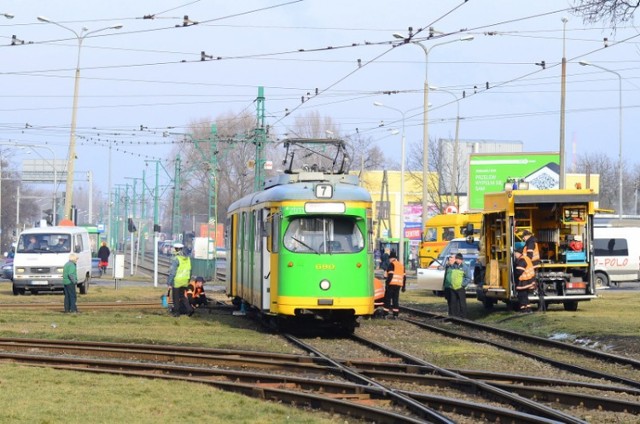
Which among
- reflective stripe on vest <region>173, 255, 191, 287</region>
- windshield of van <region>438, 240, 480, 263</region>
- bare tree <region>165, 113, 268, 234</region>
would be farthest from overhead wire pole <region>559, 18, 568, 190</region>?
bare tree <region>165, 113, 268, 234</region>

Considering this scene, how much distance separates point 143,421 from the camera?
1180 centimetres

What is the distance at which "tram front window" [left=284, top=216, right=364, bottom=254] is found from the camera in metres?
22.7

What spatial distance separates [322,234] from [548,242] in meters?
9.56

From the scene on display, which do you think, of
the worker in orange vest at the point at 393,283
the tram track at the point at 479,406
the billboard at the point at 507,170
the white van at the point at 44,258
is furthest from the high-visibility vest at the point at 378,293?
the billboard at the point at 507,170

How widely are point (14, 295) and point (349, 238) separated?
19448 millimetres

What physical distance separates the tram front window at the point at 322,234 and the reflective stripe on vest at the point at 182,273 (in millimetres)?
5802

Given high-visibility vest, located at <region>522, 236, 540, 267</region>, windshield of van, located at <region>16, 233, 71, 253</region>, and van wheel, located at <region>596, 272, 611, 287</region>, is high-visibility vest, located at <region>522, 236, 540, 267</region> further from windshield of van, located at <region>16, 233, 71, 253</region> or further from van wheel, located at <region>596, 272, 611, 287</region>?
windshield of van, located at <region>16, 233, 71, 253</region>

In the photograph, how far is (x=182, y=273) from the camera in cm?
2795

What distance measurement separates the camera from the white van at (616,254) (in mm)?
45281

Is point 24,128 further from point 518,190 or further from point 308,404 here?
point 308,404

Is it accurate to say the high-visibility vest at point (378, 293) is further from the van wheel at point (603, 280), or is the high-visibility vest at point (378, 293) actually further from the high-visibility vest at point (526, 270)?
the van wheel at point (603, 280)

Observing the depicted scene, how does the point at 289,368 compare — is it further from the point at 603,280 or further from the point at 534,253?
the point at 603,280

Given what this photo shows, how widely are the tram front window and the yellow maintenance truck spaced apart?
7.12 metres

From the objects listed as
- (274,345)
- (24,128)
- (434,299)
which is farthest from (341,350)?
(24,128)
